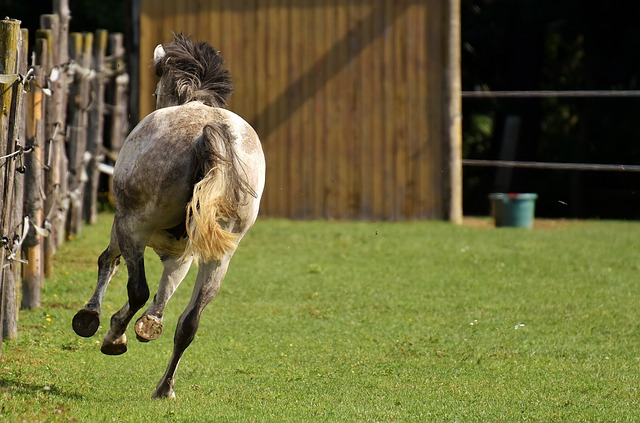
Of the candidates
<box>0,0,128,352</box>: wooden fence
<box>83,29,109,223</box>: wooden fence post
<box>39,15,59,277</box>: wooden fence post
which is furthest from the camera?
<box>83,29,109,223</box>: wooden fence post

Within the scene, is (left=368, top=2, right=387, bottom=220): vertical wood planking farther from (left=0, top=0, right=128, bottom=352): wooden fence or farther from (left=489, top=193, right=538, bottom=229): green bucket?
(left=0, top=0, right=128, bottom=352): wooden fence

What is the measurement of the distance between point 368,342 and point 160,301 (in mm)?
1922

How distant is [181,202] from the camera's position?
591cm

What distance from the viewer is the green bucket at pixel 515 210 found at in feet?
47.9

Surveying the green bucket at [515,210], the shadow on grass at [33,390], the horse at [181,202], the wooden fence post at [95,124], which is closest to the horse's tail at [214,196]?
the horse at [181,202]

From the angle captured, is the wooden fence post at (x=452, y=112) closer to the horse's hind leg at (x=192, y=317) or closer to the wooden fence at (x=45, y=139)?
the wooden fence at (x=45, y=139)

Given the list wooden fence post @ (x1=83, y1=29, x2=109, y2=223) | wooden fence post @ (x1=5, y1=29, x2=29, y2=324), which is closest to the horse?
wooden fence post @ (x1=5, y1=29, x2=29, y2=324)

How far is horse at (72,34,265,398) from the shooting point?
18.7 ft

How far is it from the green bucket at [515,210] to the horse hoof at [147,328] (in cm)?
920

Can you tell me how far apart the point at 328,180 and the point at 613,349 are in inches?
319

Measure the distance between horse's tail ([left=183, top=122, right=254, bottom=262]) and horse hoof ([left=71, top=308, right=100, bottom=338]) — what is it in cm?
67

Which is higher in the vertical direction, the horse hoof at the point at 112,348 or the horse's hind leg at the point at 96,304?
the horse's hind leg at the point at 96,304

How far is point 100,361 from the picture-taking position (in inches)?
277

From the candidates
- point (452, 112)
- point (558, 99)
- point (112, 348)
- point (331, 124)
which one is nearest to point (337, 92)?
point (331, 124)
